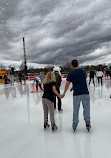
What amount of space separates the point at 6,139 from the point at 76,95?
161 cm

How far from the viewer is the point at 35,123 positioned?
11.6ft

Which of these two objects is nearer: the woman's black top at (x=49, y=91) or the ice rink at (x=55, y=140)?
the ice rink at (x=55, y=140)

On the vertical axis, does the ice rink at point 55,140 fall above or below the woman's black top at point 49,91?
below

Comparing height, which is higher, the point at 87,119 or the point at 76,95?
the point at 76,95

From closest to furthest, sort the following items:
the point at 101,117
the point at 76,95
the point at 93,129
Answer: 1. the point at 76,95
2. the point at 93,129
3. the point at 101,117

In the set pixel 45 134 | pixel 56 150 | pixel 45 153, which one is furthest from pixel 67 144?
pixel 45 134

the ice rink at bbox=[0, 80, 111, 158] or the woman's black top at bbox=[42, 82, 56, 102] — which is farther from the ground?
the woman's black top at bbox=[42, 82, 56, 102]

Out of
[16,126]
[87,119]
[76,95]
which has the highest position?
[76,95]

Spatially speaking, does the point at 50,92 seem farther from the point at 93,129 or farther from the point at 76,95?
the point at 93,129

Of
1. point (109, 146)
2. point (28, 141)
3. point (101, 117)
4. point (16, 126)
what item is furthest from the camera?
point (101, 117)

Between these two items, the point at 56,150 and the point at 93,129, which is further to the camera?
the point at 93,129

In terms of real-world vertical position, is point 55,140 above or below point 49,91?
below

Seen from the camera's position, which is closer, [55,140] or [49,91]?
[55,140]

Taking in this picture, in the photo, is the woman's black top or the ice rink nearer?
the ice rink
